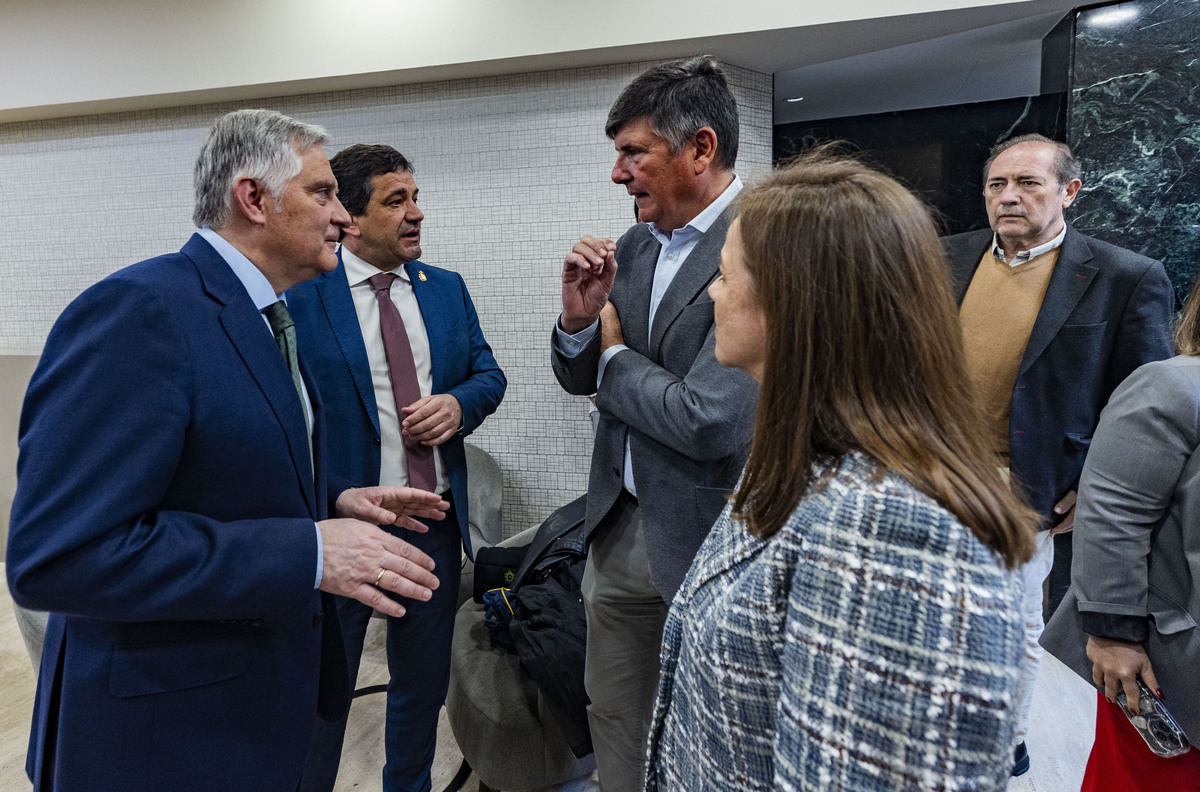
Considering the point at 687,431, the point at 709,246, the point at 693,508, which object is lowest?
the point at 693,508

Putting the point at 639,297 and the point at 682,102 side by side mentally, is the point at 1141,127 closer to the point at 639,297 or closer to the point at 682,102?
the point at 682,102

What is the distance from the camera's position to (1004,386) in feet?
7.25

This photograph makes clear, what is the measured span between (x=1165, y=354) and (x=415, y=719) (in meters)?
2.35

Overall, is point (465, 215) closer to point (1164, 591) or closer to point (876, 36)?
point (876, 36)

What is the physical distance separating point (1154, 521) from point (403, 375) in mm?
1617

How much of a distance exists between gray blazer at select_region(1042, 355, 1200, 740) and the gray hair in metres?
1.55

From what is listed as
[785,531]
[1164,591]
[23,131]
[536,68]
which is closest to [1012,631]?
[785,531]

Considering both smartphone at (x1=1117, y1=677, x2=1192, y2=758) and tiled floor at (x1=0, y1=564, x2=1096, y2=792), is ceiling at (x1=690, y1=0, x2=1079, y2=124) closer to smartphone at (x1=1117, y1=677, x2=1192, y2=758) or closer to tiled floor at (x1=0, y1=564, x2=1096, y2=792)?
smartphone at (x1=1117, y1=677, x2=1192, y2=758)

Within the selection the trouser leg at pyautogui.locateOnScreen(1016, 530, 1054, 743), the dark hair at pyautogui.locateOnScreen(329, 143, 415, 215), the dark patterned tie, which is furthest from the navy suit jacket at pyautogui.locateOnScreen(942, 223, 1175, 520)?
the dark patterned tie

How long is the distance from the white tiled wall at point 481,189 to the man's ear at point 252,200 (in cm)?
202

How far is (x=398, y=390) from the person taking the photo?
1824mm

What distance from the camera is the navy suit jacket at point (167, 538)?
3.04 ft

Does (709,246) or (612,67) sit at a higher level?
(612,67)

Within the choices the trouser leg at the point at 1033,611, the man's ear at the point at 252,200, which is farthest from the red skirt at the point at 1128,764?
the man's ear at the point at 252,200
